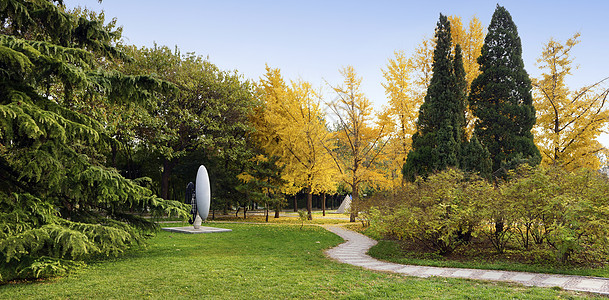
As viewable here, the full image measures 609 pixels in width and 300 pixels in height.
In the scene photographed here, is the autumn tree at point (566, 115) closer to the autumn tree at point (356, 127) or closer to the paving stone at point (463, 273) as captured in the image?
the autumn tree at point (356, 127)

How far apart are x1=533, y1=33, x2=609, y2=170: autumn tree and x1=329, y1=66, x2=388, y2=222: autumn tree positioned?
6960 mm

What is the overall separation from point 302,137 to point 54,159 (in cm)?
1473

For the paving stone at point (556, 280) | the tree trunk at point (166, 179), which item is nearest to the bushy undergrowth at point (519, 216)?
the paving stone at point (556, 280)

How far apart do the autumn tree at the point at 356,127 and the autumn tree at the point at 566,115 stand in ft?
22.8

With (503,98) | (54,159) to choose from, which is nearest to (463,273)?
(54,159)

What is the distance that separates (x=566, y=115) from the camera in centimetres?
1614

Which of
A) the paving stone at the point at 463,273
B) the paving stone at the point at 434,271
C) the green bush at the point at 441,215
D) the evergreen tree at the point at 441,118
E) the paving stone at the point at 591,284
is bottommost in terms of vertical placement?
the paving stone at the point at 434,271

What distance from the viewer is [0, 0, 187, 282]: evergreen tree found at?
18.5 ft

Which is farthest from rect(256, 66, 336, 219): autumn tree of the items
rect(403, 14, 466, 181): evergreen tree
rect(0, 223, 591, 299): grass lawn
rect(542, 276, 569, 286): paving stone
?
rect(542, 276, 569, 286): paving stone

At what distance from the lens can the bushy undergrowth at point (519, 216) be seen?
6.86m

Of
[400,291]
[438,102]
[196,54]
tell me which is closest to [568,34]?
[438,102]

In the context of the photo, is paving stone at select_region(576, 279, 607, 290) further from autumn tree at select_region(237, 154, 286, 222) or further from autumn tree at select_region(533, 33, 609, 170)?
autumn tree at select_region(237, 154, 286, 222)

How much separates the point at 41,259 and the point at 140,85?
3256 millimetres

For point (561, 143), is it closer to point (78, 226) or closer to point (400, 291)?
point (400, 291)
